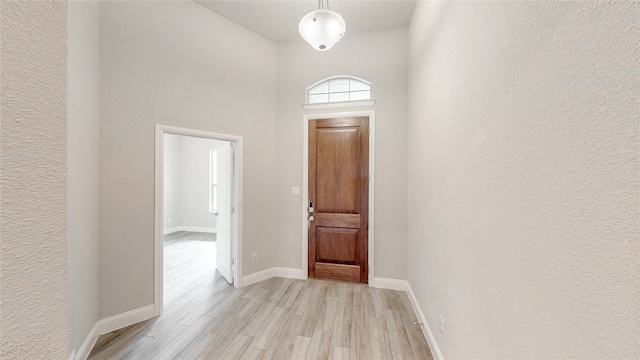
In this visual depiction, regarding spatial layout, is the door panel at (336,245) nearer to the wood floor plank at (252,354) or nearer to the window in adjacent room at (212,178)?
the wood floor plank at (252,354)

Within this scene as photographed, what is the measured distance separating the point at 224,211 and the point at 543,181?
340 cm

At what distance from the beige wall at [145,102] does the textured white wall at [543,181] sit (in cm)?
250

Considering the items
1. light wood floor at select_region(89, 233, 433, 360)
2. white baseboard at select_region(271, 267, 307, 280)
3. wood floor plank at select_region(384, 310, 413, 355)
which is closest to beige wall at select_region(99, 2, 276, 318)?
light wood floor at select_region(89, 233, 433, 360)

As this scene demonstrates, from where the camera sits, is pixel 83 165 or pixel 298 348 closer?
pixel 83 165

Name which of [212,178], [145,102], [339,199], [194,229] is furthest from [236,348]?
[194,229]

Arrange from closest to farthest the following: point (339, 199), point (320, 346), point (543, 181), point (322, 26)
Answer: point (543, 181) < point (322, 26) < point (320, 346) < point (339, 199)

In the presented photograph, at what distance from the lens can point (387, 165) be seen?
3084 mm

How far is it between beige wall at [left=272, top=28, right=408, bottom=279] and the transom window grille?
8 cm

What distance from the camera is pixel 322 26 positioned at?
1743mm

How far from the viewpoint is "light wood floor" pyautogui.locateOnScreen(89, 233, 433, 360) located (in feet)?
6.20

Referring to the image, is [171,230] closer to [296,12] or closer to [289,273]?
[289,273]

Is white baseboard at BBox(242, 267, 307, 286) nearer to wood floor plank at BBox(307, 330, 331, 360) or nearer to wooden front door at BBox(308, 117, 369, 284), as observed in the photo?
wooden front door at BBox(308, 117, 369, 284)

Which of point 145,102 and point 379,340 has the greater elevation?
point 145,102

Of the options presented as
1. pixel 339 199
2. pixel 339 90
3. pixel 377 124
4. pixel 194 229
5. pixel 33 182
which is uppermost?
pixel 339 90
